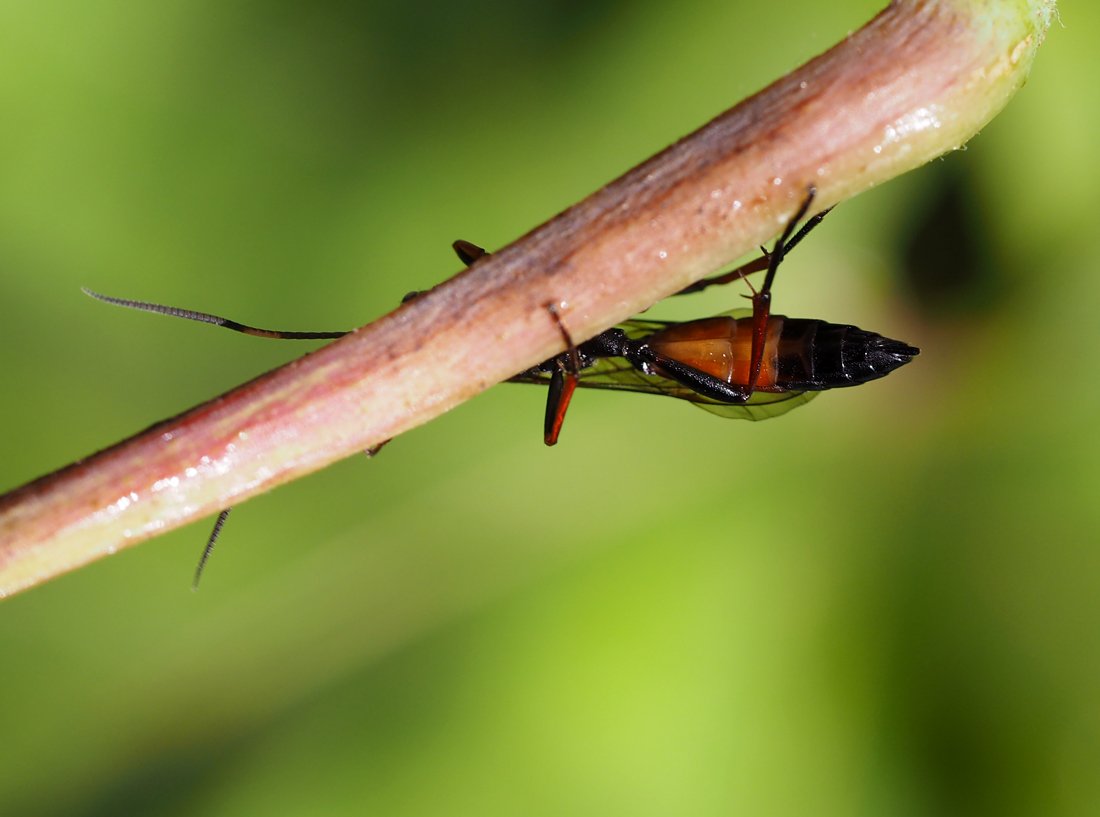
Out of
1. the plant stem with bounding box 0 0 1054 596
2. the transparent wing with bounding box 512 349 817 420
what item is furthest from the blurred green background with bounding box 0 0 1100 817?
the plant stem with bounding box 0 0 1054 596

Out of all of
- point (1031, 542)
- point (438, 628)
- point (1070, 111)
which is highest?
point (1070, 111)

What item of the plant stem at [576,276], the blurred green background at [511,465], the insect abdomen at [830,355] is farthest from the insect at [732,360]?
the plant stem at [576,276]

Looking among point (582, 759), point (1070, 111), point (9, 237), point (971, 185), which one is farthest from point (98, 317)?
point (1070, 111)

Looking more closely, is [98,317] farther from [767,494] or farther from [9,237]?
[767,494]

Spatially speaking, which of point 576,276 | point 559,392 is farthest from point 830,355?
point 576,276

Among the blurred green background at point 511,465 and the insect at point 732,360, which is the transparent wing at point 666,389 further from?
the blurred green background at point 511,465
